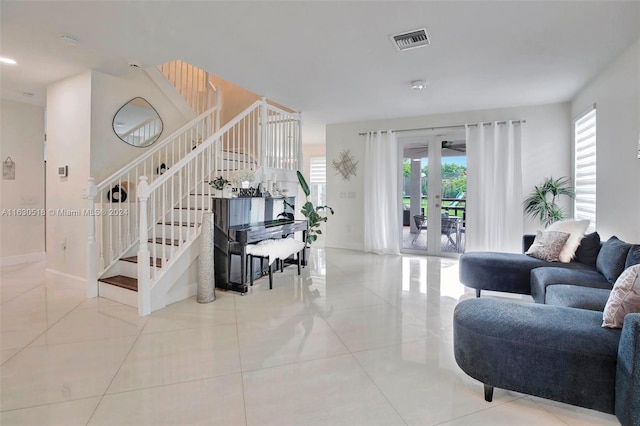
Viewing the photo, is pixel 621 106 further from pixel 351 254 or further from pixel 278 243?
pixel 351 254

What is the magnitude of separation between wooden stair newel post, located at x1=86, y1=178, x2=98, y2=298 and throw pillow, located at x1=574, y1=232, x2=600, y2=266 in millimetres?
4957

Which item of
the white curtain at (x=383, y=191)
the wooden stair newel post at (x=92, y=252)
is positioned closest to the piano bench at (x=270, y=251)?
the wooden stair newel post at (x=92, y=252)

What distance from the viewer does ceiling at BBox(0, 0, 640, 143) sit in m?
2.38

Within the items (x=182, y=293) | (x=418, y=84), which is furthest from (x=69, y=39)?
(x=418, y=84)

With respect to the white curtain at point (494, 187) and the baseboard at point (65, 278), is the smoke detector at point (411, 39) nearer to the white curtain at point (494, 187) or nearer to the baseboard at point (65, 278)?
the white curtain at point (494, 187)

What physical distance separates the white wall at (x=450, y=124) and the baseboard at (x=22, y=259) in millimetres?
4982

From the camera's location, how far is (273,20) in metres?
2.52

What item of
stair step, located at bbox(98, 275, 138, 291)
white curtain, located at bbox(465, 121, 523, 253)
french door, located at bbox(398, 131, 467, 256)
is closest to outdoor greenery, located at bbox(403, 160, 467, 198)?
french door, located at bbox(398, 131, 467, 256)

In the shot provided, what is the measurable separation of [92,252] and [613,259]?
4865 millimetres

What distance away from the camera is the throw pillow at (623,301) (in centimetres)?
157

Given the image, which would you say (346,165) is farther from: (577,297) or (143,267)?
(577,297)

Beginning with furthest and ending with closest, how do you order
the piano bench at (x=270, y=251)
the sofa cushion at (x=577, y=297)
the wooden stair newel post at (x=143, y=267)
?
the piano bench at (x=270, y=251), the wooden stair newel post at (x=143, y=267), the sofa cushion at (x=577, y=297)

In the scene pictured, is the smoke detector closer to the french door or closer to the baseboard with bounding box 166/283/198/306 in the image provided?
the french door

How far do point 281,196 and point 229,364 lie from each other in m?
3.01
